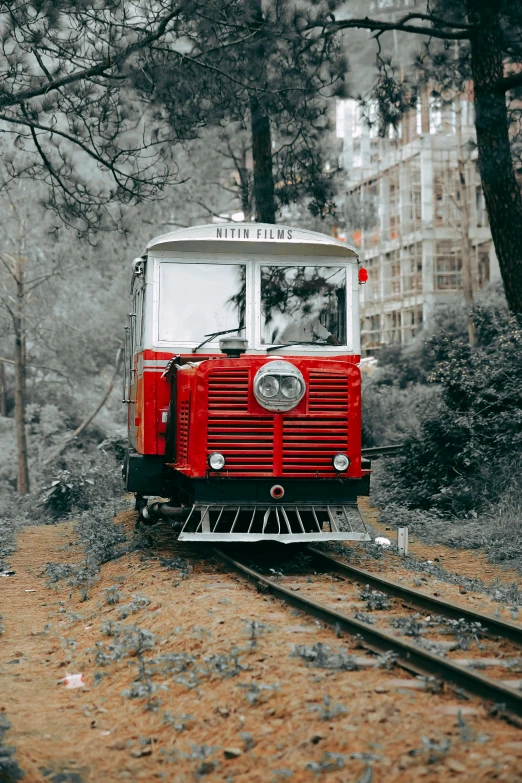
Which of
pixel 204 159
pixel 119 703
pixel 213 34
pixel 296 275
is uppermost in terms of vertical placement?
pixel 204 159

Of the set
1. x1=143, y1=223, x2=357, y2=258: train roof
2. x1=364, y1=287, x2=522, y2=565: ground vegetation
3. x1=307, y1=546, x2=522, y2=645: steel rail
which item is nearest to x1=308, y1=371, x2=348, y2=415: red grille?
x1=307, y1=546, x2=522, y2=645: steel rail

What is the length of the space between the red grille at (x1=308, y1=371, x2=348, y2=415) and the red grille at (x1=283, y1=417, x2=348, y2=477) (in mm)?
105

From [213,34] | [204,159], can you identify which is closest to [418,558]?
[213,34]

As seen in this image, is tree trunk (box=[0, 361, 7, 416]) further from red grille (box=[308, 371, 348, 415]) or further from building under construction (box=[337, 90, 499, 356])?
red grille (box=[308, 371, 348, 415])

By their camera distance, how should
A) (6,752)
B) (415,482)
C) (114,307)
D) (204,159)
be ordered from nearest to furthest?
(6,752) < (415,482) < (204,159) < (114,307)

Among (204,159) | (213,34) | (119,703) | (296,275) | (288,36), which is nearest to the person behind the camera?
(119,703)

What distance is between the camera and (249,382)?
888 cm

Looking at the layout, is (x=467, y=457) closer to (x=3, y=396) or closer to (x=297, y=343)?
(x=297, y=343)

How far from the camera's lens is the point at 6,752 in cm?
480

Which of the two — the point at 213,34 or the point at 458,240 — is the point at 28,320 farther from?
the point at 458,240

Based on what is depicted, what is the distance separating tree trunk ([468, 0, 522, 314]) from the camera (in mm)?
14430

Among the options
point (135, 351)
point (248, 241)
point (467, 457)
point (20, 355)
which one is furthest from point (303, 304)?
point (20, 355)

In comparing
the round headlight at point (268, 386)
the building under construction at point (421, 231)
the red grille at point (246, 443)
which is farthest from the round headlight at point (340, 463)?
the building under construction at point (421, 231)

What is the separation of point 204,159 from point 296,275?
684 inches
